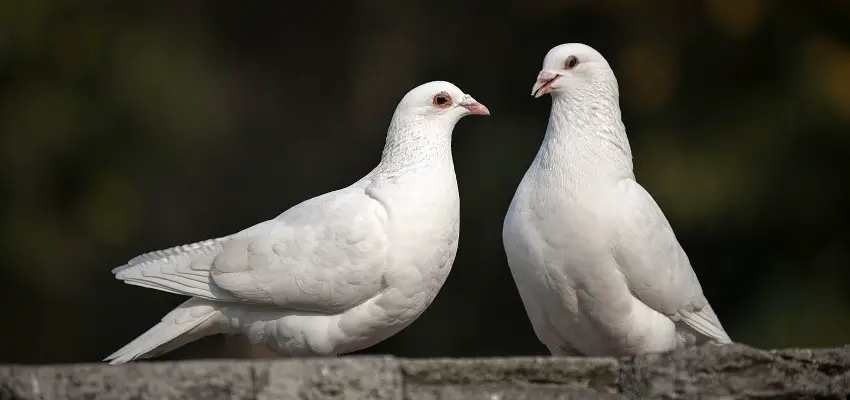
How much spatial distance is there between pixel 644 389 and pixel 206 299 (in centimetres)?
152

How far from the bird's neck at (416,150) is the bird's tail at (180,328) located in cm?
75

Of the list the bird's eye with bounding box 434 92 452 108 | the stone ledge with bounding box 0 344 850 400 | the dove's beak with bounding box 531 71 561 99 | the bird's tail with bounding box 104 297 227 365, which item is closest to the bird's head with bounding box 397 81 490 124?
the bird's eye with bounding box 434 92 452 108

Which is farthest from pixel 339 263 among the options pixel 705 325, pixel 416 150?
pixel 705 325

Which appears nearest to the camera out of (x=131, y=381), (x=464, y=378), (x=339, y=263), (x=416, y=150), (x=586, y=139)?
(x=131, y=381)

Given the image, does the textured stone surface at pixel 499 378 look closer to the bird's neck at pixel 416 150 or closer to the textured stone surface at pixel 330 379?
the textured stone surface at pixel 330 379

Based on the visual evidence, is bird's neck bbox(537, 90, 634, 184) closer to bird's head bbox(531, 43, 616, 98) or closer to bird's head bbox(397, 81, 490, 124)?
bird's head bbox(531, 43, 616, 98)

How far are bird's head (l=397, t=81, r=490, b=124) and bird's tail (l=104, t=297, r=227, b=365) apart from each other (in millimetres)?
968

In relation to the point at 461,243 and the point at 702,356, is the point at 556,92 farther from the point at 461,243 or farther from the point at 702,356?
the point at 461,243

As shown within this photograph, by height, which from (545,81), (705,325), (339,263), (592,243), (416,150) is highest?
(545,81)

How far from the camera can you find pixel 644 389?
12.4 ft

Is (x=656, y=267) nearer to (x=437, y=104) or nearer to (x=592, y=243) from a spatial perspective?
(x=592, y=243)

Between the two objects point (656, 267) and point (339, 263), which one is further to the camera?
point (656, 267)

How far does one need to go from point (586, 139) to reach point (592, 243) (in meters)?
0.45

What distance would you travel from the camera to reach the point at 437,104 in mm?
4441
